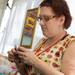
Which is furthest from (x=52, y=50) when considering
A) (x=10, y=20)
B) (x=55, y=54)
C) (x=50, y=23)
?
(x=10, y=20)

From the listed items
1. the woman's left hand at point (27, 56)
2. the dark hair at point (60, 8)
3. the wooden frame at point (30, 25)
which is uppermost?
the dark hair at point (60, 8)

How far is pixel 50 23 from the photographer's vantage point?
1.27 metres

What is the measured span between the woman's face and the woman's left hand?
205 millimetres

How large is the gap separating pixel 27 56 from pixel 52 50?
0.55ft

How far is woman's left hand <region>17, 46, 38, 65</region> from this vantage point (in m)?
1.09

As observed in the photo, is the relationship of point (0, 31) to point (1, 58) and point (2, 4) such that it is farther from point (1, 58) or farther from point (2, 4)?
point (1, 58)

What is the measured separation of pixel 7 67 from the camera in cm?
233

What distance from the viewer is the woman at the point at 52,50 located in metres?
1.08

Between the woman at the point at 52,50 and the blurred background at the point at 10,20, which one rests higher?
the blurred background at the point at 10,20

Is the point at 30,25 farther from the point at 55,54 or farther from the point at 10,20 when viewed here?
the point at 10,20

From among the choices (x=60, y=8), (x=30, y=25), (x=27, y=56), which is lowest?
(x=27, y=56)

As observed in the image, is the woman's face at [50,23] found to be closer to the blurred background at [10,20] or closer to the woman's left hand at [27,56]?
the woman's left hand at [27,56]

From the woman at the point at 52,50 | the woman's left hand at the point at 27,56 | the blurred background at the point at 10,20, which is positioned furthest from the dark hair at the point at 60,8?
the blurred background at the point at 10,20

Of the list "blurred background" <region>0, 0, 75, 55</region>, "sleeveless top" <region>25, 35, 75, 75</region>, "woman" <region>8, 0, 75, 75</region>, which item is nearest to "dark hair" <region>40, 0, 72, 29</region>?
"woman" <region>8, 0, 75, 75</region>
